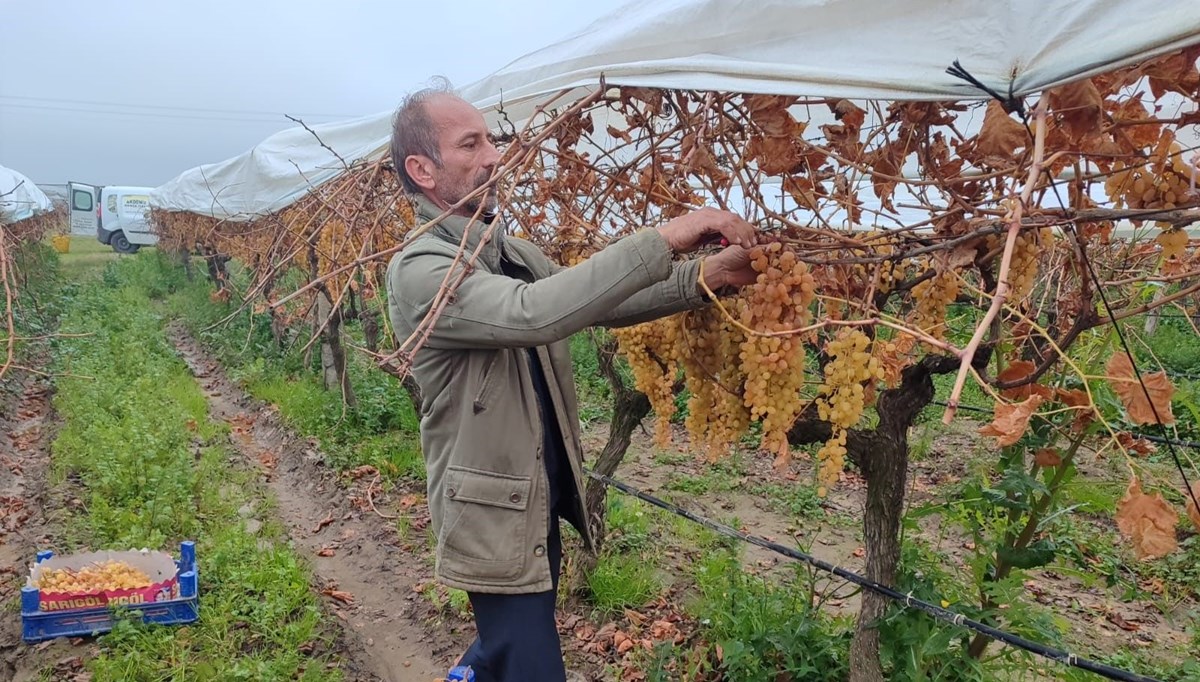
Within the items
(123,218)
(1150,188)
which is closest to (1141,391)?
(1150,188)

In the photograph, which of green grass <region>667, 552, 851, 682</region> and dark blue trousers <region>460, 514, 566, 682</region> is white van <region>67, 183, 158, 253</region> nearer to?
green grass <region>667, 552, 851, 682</region>

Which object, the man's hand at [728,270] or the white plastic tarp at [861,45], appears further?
the man's hand at [728,270]

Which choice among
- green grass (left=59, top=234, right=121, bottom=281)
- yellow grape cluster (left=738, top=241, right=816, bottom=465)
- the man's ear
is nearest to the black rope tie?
yellow grape cluster (left=738, top=241, right=816, bottom=465)

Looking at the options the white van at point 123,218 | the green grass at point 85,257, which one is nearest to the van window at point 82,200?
the green grass at point 85,257

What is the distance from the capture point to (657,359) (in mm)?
2254

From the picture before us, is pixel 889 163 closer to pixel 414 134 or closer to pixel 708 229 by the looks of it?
pixel 708 229

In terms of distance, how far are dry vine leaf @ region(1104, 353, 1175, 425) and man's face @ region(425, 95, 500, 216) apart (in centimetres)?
140

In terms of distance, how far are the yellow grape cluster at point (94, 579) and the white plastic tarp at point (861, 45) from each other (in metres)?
3.09

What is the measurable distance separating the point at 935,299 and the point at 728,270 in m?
0.48

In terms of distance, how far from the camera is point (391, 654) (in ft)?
12.7

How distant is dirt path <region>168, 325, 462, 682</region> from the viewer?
3.83 metres

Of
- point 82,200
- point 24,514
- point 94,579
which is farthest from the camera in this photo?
point 82,200

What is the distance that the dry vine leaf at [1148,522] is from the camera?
1377mm

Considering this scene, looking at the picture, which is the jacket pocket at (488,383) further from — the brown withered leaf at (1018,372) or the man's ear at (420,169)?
the brown withered leaf at (1018,372)
